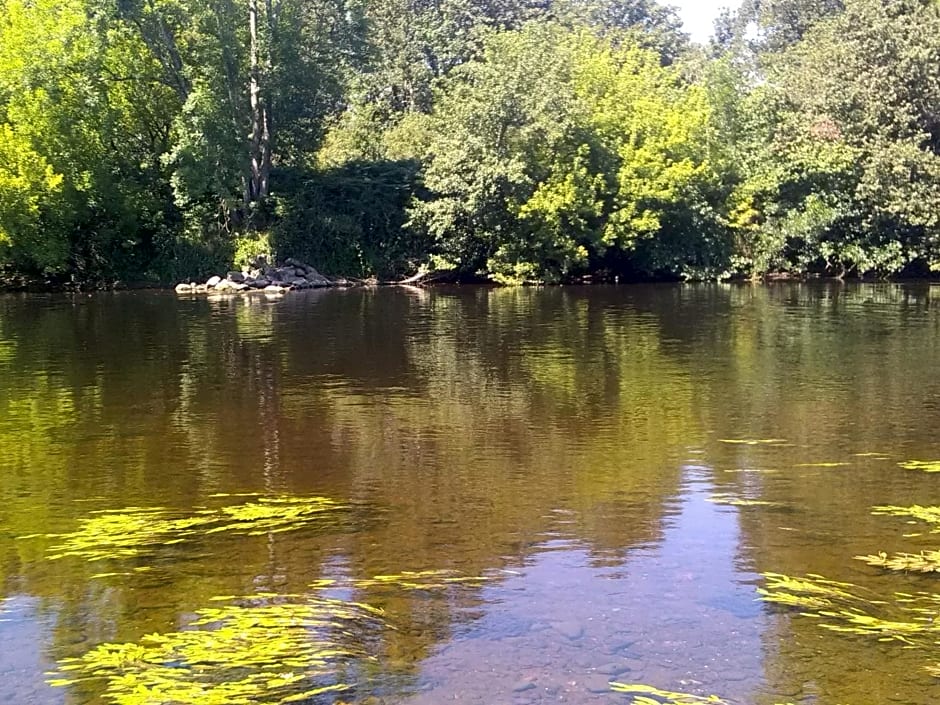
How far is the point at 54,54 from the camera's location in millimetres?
44000

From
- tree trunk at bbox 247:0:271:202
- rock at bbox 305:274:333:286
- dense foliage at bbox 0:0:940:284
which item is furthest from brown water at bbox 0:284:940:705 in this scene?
tree trunk at bbox 247:0:271:202

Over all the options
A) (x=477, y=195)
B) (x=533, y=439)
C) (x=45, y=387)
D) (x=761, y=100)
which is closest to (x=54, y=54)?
(x=477, y=195)

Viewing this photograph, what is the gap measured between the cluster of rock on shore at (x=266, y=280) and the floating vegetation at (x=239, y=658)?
127ft

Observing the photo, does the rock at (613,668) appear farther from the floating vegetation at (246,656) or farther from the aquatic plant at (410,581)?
the aquatic plant at (410,581)

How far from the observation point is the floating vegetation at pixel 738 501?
34.0ft

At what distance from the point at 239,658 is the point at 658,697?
102 inches

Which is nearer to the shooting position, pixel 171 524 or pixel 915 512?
pixel 171 524

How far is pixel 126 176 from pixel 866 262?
36743 mm

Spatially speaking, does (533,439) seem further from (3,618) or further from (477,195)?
(477,195)

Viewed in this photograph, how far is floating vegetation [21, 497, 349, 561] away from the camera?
8.99m

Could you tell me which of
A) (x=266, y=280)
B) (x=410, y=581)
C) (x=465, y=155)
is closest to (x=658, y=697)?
(x=410, y=581)

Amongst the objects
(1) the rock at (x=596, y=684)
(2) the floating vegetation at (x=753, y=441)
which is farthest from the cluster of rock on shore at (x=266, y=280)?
(1) the rock at (x=596, y=684)

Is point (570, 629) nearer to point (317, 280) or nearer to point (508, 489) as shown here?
point (508, 489)

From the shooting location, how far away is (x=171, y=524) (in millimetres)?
9727
